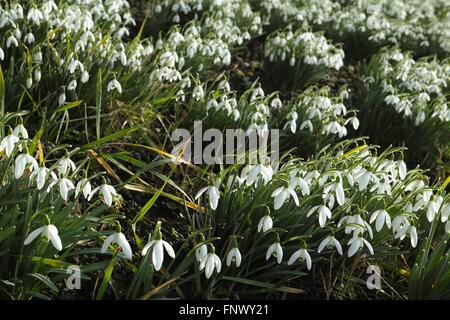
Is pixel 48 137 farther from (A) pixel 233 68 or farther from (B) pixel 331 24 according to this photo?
(B) pixel 331 24

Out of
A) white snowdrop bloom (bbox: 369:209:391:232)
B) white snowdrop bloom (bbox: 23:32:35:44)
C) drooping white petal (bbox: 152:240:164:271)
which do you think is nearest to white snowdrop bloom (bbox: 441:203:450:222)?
white snowdrop bloom (bbox: 369:209:391:232)

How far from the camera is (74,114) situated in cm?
296

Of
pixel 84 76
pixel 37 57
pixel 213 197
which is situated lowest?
pixel 213 197

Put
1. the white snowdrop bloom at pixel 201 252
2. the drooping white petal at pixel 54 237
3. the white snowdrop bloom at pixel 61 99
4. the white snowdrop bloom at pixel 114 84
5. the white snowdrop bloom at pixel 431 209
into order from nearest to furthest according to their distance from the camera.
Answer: the drooping white petal at pixel 54 237 < the white snowdrop bloom at pixel 201 252 < the white snowdrop bloom at pixel 431 209 < the white snowdrop bloom at pixel 61 99 < the white snowdrop bloom at pixel 114 84

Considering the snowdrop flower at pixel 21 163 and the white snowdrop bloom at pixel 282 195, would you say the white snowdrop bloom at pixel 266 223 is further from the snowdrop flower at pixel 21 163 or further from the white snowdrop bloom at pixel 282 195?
the snowdrop flower at pixel 21 163

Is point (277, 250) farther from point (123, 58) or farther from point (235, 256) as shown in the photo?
point (123, 58)

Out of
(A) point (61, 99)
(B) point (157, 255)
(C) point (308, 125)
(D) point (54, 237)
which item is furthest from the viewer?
(C) point (308, 125)

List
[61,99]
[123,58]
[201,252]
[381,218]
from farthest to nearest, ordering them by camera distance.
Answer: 1. [123,58]
2. [61,99]
3. [381,218]
4. [201,252]

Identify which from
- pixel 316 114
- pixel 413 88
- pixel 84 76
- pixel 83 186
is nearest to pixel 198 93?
pixel 84 76

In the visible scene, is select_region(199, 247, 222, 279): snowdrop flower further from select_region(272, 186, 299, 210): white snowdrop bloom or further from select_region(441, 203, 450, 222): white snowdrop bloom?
select_region(441, 203, 450, 222): white snowdrop bloom

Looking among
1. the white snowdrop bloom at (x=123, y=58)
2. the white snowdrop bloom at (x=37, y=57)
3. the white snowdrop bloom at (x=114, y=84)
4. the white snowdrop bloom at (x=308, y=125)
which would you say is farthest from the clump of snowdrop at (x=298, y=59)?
the white snowdrop bloom at (x=37, y=57)

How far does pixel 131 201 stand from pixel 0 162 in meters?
0.72

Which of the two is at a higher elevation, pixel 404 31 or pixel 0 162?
pixel 404 31

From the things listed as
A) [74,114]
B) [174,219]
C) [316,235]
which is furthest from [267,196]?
[74,114]
